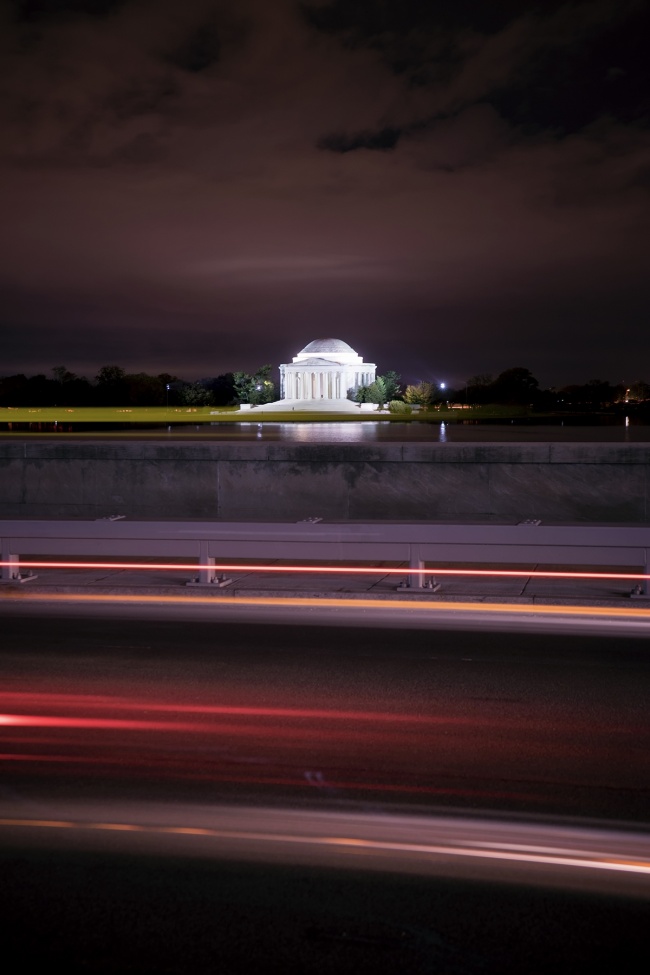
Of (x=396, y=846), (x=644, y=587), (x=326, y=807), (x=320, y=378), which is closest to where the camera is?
(x=396, y=846)

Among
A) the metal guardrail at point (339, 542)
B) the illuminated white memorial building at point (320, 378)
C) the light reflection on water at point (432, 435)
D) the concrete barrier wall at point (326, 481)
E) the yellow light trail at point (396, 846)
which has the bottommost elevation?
the yellow light trail at point (396, 846)

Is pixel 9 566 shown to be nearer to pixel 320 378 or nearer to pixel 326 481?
pixel 326 481

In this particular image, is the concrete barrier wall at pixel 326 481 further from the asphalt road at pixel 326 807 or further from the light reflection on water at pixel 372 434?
the light reflection on water at pixel 372 434

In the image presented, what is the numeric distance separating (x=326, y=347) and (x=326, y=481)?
480 ft

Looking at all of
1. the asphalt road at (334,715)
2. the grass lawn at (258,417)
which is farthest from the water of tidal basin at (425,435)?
the grass lawn at (258,417)

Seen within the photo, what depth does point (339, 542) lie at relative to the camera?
40.1 ft

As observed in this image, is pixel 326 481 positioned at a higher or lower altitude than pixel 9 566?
higher

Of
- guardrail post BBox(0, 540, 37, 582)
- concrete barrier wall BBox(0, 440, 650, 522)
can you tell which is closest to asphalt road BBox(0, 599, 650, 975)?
guardrail post BBox(0, 540, 37, 582)

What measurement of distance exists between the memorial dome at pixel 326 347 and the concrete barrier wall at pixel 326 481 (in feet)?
473

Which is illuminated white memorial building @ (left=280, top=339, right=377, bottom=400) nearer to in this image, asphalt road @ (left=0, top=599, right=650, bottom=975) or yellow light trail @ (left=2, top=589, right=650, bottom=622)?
yellow light trail @ (left=2, top=589, right=650, bottom=622)

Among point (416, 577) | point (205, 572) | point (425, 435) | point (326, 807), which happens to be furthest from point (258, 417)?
point (326, 807)

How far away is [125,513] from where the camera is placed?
17719 mm

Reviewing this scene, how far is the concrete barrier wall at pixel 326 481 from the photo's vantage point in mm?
16156

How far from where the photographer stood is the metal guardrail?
37.7 ft
